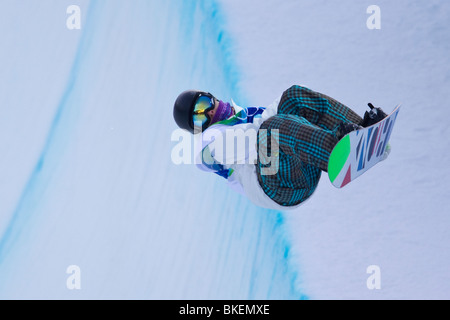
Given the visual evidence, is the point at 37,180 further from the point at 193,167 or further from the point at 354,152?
the point at 354,152

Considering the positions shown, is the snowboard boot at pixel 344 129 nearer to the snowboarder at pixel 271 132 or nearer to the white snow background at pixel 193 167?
the snowboarder at pixel 271 132

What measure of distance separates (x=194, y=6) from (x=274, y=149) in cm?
156

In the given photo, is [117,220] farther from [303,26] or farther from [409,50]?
[409,50]

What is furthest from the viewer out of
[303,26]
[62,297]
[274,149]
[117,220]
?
[303,26]

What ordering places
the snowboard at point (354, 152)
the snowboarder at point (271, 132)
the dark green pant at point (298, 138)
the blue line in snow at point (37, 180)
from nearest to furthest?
1. the snowboard at point (354, 152)
2. the dark green pant at point (298, 138)
3. the snowboarder at point (271, 132)
4. the blue line in snow at point (37, 180)

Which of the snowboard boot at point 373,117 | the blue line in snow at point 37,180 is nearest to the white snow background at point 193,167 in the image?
the blue line in snow at point 37,180

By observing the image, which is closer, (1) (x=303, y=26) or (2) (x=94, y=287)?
(2) (x=94, y=287)

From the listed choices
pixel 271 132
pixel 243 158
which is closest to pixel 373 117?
pixel 271 132

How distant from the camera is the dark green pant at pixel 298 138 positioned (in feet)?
6.63

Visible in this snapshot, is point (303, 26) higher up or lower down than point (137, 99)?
higher up

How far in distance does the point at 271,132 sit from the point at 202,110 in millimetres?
282

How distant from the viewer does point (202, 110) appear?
2283 mm

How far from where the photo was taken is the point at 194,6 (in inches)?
137
